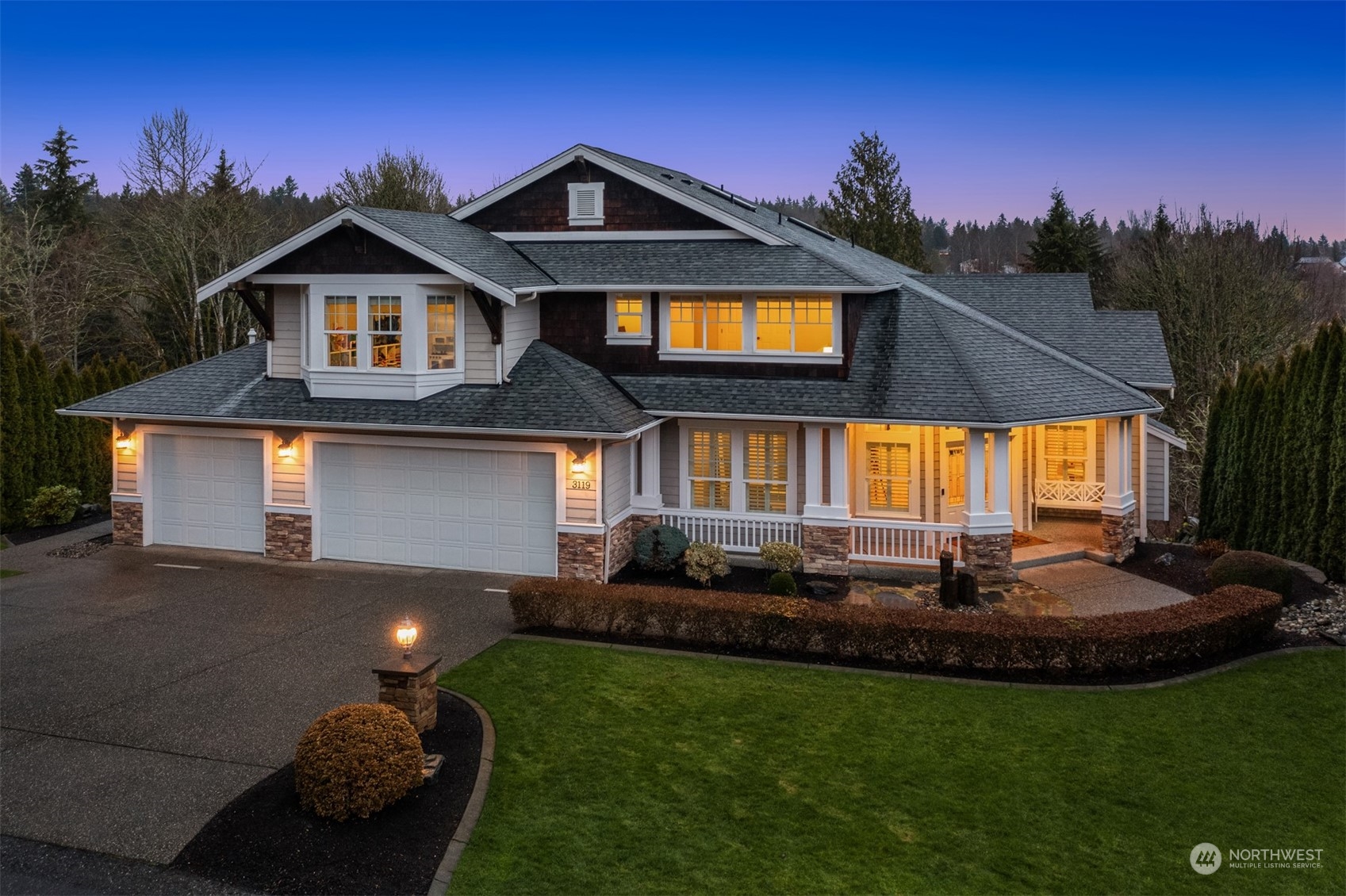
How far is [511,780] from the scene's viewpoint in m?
8.95

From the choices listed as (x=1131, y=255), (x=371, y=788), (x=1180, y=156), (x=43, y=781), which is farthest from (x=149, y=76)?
(x=1131, y=255)

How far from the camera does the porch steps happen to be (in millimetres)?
17562

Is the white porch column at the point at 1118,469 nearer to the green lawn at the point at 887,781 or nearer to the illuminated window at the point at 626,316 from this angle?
the green lawn at the point at 887,781

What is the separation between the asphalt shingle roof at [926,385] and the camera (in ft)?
54.8

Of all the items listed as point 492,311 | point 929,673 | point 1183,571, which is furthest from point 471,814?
point 1183,571

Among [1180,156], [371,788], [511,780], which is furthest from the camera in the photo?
[1180,156]

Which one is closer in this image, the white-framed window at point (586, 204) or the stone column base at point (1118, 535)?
the stone column base at point (1118, 535)

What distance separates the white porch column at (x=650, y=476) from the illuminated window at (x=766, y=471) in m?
1.75

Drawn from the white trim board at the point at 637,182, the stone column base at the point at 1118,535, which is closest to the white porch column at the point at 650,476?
the white trim board at the point at 637,182

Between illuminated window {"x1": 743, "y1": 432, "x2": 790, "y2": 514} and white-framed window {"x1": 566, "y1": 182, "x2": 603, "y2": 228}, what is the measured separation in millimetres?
6296

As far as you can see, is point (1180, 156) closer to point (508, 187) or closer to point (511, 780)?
point (508, 187)

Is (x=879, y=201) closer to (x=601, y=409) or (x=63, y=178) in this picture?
(x=601, y=409)

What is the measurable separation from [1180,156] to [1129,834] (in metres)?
27.8

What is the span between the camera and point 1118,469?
59.0 ft
